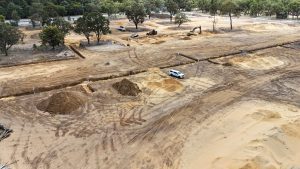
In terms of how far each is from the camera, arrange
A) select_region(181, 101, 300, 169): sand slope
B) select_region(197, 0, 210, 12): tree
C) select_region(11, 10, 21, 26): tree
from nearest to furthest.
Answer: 1. select_region(181, 101, 300, 169): sand slope
2. select_region(11, 10, 21, 26): tree
3. select_region(197, 0, 210, 12): tree

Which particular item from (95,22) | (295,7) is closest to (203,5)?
(295,7)

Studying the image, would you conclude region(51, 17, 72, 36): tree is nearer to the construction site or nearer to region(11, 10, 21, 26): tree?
the construction site

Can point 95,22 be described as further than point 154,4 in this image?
No

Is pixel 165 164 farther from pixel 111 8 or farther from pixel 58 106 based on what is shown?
pixel 111 8

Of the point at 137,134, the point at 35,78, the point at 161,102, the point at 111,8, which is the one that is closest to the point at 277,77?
the point at 161,102

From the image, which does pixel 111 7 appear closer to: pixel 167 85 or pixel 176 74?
pixel 176 74

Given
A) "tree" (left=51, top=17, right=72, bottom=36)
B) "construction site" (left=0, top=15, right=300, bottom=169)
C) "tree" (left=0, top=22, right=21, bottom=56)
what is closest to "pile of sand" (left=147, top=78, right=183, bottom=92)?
"construction site" (left=0, top=15, right=300, bottom=169)
